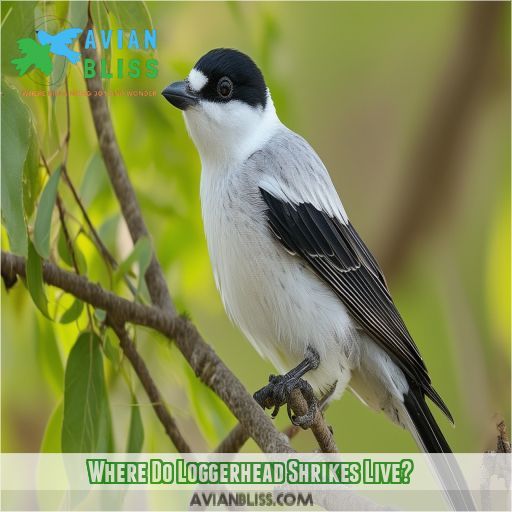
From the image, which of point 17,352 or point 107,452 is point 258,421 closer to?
point 107,452

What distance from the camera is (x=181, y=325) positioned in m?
1.53

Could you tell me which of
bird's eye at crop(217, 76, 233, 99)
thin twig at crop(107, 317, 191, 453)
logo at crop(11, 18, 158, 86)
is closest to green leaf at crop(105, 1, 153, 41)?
logo at crop(11, 18, 158, 86)

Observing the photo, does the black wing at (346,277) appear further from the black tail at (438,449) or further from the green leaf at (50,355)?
the green leaf at (50,355)

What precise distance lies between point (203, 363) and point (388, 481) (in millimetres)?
354

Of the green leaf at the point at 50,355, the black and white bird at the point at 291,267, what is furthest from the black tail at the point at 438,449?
the green leaf at the point at 50,355

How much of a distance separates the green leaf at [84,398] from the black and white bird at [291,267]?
0.25 meters

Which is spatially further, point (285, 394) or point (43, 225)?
point (285, 394)

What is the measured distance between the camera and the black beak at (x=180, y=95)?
1.51m

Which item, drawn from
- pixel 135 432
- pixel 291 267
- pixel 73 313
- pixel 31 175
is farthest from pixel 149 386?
pixel 31 175

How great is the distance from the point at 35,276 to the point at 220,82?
530 millimetres

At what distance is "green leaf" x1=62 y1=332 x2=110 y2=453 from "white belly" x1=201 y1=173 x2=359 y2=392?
9.8 inches

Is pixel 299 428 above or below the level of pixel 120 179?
below

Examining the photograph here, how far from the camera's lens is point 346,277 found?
150 centimetres

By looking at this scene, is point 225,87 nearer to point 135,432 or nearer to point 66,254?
point 66,254
